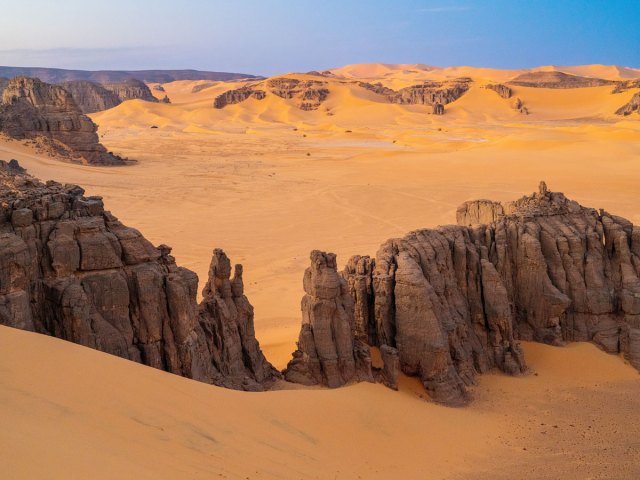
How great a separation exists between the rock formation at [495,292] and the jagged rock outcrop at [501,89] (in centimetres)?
10344

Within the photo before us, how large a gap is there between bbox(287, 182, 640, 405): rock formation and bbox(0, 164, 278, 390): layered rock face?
2.29 metres

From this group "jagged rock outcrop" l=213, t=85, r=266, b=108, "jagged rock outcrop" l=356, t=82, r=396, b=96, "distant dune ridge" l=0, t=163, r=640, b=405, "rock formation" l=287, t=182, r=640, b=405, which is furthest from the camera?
"jagged rock outcrop" l=356, t=82, r=396, b=96

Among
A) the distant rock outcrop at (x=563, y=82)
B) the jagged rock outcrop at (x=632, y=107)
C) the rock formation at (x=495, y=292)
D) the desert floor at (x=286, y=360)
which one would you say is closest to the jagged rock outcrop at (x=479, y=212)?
the rock formation at (x=495, y=292)

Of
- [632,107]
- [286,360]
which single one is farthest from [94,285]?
[632,107]

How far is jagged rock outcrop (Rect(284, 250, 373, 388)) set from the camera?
10.4 m

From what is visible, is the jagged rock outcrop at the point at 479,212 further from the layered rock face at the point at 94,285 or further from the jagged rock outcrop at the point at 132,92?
the jagged rock outcrop at the point at 132,92

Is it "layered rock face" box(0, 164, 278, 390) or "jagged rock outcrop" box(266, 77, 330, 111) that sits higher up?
"jagged rock outcrop" box(266, 77, 330, 111)

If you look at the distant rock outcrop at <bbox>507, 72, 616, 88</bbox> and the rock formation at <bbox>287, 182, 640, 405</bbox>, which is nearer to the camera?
the rock formation at <bbox>287, 182, 640, 405</bbox>

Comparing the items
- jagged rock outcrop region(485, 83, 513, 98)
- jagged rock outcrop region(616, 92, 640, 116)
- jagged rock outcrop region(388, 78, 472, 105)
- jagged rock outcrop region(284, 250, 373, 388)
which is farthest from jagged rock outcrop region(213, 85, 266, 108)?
jagged rock outcrop region(284, 250, 373, 388)

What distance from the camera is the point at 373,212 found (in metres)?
34.0

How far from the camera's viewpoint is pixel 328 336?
10.4 m

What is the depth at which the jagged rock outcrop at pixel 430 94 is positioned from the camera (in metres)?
110

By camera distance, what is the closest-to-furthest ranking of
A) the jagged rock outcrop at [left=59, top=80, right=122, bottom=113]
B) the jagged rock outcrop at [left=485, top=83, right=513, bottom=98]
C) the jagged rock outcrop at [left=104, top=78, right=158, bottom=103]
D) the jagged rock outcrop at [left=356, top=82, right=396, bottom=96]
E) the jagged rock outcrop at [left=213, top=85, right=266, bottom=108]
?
1. the jagged rock outcrop at [left=213, top=85, right=266, bottom=108]
2. the jagged rock outcrop at [left=485, top=83, right=513, bottom=98]
3. the jagged rock outcrop at [left=59, top=80, right=122, bottom=113]
4. the jagged rock outcrop at [left=356, top=82, right=396, bottom=96]
5. the jagged rock outcrop at [left=104, top=78, right=158, bottom=103]

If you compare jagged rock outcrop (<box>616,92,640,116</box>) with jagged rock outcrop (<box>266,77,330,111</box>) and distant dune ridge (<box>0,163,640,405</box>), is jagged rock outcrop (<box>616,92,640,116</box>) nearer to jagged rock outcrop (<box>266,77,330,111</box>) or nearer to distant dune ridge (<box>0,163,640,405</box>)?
jagged rock outcrop (<box>266,77,330,111</box>)
